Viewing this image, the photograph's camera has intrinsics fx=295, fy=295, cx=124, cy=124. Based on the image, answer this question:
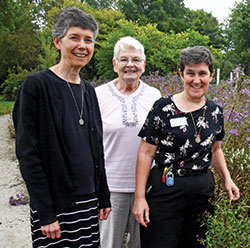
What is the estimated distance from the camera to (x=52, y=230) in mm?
1624

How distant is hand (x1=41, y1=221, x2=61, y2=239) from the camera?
162 cm

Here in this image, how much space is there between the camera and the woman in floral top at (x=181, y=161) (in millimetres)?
1913

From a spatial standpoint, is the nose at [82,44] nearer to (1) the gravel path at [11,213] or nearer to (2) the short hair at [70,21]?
(2) the short hair at [70,21]

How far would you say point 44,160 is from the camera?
1.62 metres

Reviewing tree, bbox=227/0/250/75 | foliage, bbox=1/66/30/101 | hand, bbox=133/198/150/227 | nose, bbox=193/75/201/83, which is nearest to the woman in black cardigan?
hand, bbox=133/198/150/227

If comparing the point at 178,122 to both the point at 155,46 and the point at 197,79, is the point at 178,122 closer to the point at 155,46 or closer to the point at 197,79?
the point at 197,79

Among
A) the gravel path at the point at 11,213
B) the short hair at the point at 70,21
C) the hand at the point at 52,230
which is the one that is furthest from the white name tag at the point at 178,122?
the gravel path at the point at 11,213

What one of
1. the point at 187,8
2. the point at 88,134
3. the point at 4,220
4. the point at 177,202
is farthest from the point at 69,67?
the point at 187,8

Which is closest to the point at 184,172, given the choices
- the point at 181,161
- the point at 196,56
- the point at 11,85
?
the point at 181,161

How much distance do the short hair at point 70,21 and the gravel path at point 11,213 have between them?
104 inches

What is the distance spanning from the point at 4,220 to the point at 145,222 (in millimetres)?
2698

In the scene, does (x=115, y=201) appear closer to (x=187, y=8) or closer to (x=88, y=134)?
(x=88, y=134)

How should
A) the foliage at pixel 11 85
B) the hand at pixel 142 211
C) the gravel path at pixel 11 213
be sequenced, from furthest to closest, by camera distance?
the foliage at pixel 11 85 → the gravel path at pixel 11 213 → the hand at pixel 142 211

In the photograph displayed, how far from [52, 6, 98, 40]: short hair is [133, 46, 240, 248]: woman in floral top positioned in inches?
26.0
